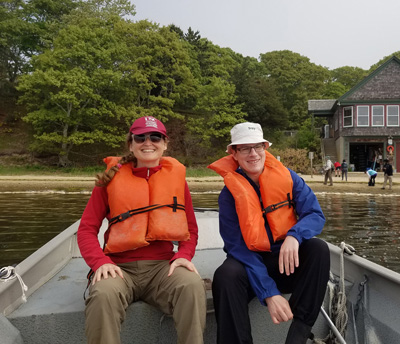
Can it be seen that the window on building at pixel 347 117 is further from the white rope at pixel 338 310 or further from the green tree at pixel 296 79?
Result: the white rope at pixel 338 310

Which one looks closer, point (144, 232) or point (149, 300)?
point (149, 300)

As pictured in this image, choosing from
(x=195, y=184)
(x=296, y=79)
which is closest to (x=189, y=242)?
(x=195, y=184)

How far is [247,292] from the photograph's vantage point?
82.0 inches

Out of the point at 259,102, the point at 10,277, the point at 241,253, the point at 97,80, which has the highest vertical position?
the point at 97,80

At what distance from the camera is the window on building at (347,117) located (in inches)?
1019

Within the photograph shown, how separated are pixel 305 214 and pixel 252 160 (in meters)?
0.48

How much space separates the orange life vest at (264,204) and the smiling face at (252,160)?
49 mm

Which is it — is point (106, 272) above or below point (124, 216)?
below

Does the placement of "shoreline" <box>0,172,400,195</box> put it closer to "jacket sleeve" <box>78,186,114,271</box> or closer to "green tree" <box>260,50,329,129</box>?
"jacket sleeve" <box>78,186,114,271</box>

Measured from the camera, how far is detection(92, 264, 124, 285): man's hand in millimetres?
1938

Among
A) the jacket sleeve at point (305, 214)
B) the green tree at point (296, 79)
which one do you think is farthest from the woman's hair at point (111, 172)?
the green tree at point (296, 79)

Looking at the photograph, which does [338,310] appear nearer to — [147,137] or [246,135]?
[246,135]

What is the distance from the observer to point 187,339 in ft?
5.74

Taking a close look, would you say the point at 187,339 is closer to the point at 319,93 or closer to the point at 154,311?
the point at 154,311
